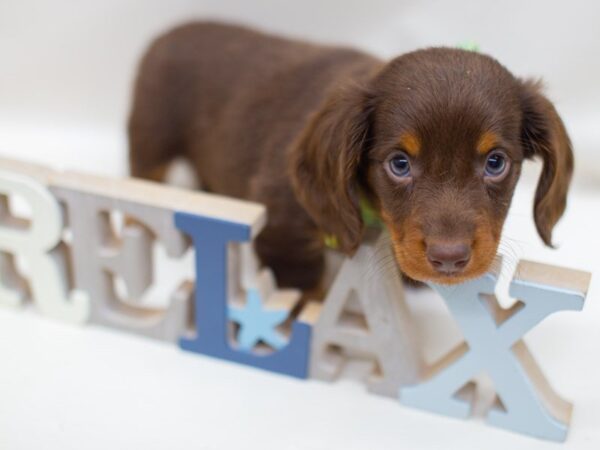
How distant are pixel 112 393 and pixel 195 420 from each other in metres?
0.23

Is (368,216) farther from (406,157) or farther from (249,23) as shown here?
(249,23)

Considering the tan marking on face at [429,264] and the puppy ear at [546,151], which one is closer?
the tan marking on face at [429,264]

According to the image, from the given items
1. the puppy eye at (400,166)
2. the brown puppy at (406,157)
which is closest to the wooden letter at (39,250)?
the brown puppy at (406,157)

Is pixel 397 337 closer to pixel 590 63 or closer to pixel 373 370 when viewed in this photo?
pixel 373 370

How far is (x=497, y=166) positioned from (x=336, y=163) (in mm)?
362

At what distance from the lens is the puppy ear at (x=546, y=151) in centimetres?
196

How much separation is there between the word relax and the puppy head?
149 mm

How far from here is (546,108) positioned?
196 centimetres

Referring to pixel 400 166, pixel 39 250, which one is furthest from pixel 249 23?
pixel 400 166

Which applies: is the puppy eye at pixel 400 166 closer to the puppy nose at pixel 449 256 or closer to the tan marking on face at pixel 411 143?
the tan marking on face at pixel 411 143

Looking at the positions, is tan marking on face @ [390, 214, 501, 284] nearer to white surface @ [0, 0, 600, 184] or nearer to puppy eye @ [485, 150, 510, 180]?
puppy eye @ [485, 150, 510, 180]

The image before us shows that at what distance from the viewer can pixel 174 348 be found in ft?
7.72

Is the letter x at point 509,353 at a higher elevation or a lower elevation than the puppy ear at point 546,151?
lower

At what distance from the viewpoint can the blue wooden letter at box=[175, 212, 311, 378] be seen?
2.14 m
